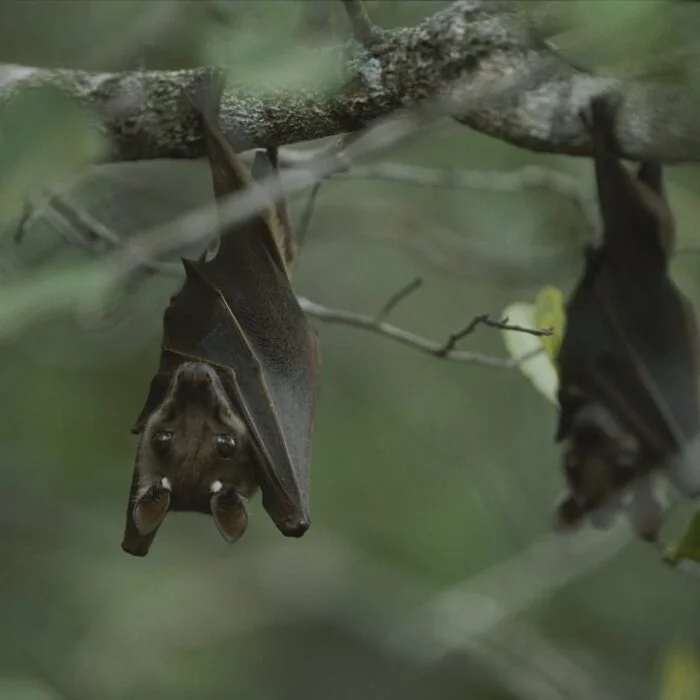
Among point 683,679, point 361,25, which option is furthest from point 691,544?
point 361,25

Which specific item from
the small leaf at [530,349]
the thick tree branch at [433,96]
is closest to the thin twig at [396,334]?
the small leaf at [530,349]

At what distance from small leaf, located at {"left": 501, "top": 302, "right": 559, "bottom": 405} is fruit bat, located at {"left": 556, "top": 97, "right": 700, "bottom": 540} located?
8 cm

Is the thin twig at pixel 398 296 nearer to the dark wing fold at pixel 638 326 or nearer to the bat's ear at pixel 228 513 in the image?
the dark wing fold at pixel 638 326

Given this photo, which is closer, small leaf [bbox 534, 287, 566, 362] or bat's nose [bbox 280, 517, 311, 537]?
bat's nose [bbox 280, 517, 311, 537]

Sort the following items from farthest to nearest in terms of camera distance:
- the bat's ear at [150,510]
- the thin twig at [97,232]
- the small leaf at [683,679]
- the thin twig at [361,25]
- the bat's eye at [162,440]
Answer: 1. the thin twig at [97,232]
2. the small leaf at [683,679]
3. the bat's eye at [162,440]
4. the bat's ear at [150,510]
5. the thin twig at [361,25]

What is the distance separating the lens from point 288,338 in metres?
2.23

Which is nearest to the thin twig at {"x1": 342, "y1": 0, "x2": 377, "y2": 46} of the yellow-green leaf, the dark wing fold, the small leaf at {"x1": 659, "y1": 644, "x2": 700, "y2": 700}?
the dark wing fold

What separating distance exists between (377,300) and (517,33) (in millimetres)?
4578

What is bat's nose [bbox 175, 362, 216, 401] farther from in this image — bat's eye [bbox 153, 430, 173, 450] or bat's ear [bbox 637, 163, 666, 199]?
bat's ear [bbox 637, 163, 666, 199]

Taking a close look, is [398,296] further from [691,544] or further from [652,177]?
[691,544]

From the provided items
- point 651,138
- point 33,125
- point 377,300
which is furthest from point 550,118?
point 377,300

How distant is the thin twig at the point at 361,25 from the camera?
6.08ft

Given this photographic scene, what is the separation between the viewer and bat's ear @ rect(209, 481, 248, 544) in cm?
216

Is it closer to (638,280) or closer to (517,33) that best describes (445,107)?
(517,33)
